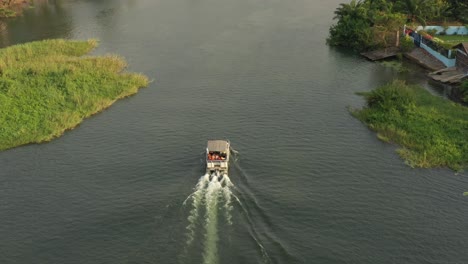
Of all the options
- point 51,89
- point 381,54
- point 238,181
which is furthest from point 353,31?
point 51,89

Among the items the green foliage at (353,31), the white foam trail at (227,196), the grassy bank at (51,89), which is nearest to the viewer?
the white foam trail at (227,196)

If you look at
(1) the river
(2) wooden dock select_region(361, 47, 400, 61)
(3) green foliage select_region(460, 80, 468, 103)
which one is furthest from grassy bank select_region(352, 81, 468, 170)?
(2) wooden dock select_region(361, 47, 400, 61)

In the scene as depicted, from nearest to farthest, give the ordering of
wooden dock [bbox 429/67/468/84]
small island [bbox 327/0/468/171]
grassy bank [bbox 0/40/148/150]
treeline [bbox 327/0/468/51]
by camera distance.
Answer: small island [bbox 327/0/468/171] → grassy bank [bbox 0/40/148/150] → wooden dock [bbox 429/67/468/84] → treeline [bbox 327/0/468/51]

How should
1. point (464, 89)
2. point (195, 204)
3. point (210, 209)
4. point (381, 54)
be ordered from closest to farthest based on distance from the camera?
point (210, 209) < point (195, 204) < point (464, 89) < point (381, 54)

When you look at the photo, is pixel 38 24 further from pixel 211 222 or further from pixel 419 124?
pixel 419 124

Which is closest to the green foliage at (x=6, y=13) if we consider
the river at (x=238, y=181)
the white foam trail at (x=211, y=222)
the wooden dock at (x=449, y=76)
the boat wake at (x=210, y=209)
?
the river at (x=238, y=181)

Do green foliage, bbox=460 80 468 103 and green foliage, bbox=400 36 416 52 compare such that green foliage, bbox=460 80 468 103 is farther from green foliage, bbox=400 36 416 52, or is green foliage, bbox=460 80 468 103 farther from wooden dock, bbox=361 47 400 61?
green foliage, bbox=400 36 416 52

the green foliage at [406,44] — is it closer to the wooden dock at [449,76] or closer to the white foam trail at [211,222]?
the wooden dock at [449,76]
